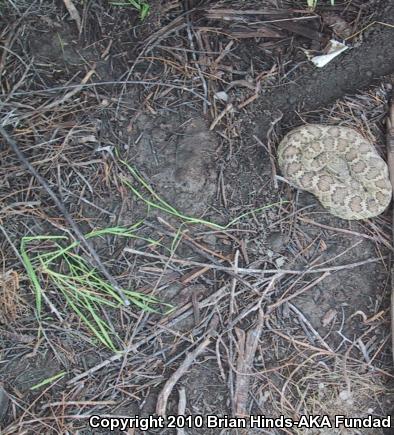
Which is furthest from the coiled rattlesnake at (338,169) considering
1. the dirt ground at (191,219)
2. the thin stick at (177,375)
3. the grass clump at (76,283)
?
the grass clump at (76,283)

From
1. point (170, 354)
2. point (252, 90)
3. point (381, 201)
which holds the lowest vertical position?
point (170, 354)

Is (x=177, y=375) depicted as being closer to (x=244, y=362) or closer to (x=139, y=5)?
(x=244, y=362)

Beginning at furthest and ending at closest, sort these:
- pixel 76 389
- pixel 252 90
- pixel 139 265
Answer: pixel 252 90
pixel 139 265
pixel 76 389

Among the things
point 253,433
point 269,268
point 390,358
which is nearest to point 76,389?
point 253,433

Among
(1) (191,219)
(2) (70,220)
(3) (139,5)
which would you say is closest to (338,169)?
(1) (191,219)

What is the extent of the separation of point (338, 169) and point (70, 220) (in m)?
1.88

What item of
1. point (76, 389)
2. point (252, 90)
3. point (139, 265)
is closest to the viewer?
point (76, 389)

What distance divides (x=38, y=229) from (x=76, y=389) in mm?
980

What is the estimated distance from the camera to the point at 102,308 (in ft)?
10.2

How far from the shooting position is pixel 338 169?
3.63 metres

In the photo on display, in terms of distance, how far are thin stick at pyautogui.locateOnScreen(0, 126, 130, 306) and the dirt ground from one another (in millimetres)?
63

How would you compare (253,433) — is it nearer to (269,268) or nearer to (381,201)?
(269,268)

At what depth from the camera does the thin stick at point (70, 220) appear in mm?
3051

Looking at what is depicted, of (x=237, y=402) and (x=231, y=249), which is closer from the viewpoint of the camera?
(x=237, y=402)
